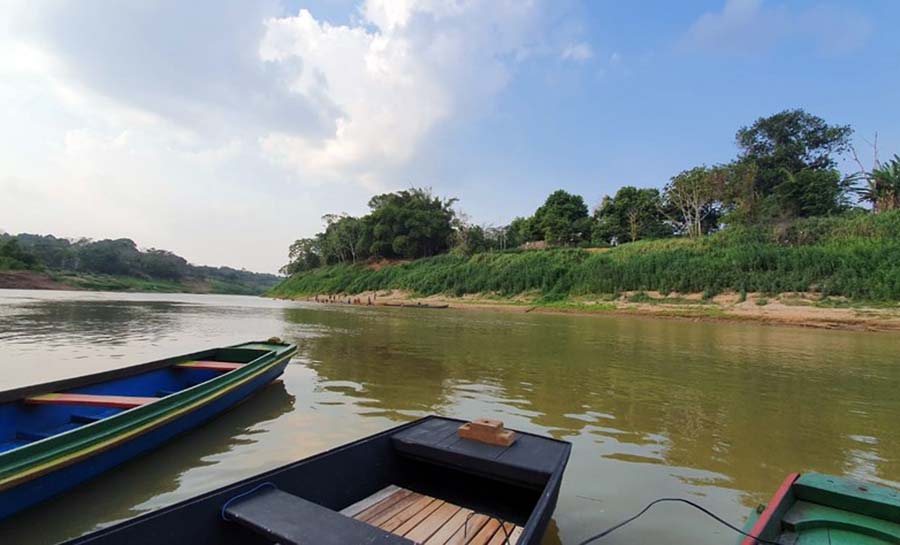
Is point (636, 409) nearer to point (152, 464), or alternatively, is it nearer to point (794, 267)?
point (152, 464)

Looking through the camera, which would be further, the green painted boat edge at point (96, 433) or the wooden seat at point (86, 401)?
the wooden seat at point (86, 401)

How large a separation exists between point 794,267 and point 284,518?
36.4m

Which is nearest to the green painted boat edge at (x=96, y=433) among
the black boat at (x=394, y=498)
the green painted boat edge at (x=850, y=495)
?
the black boat at (x=394, y=498)

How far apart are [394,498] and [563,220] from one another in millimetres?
52986

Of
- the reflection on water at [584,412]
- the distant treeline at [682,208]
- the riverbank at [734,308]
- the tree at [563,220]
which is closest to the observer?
the reflection on water at [584,412]

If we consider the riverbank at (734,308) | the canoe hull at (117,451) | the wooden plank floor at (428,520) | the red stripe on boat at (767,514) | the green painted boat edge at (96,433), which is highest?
the riverbank at (734,308)

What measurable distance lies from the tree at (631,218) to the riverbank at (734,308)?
16875mm

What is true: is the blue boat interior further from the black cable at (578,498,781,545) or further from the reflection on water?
the black cable at (578,498,781,545)

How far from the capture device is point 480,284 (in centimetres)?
4816

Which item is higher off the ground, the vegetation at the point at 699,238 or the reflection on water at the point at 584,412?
the vegetation at the point at 699,238

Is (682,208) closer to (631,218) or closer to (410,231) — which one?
(631,218)

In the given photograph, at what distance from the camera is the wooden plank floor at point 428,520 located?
316cm

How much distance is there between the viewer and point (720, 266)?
32812 mm

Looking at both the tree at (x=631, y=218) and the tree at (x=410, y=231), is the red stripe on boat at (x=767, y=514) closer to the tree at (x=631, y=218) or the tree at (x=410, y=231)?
the tree at (x=631, y=218)
